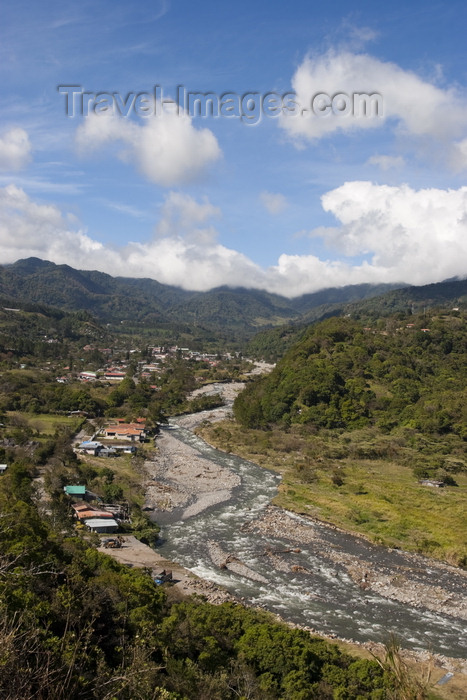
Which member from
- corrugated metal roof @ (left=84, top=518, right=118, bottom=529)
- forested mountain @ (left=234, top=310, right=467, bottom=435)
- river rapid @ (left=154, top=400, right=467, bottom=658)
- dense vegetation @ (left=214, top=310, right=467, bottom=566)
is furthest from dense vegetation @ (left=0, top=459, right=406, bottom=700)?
forested mountain @ (left=234, top=310, right=467, bottom=435)

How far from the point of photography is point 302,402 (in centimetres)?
7188

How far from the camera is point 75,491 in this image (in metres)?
36.6

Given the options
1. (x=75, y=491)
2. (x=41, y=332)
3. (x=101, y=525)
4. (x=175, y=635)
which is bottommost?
(x=101, y=525)

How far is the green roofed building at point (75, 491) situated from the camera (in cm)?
3646

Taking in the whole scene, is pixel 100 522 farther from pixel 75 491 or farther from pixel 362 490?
pixel 362 490

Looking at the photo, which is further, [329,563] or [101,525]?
[101,525]

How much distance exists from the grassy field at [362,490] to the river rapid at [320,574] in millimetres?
2049

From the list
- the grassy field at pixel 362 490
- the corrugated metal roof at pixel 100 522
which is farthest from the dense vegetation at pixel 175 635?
the grassy field at pixel 362 490

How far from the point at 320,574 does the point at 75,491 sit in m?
19.1

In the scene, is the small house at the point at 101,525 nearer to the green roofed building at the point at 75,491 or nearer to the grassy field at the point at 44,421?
the green roofed building at the point at 75,491

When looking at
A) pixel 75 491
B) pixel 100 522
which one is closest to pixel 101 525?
pixel 100 522

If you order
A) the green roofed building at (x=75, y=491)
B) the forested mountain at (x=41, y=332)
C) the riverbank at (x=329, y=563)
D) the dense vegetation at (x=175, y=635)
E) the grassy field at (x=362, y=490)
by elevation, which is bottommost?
the grassy field at (x=362, y=490)

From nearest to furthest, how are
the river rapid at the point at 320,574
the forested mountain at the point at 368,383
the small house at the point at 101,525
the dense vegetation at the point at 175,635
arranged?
the dense vegetation at the point at 175,635
the river rapid at the point at 320,574
the small house at the point at 101,525
the forested mountain at the point at 368,383

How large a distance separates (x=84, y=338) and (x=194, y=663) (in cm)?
16673
